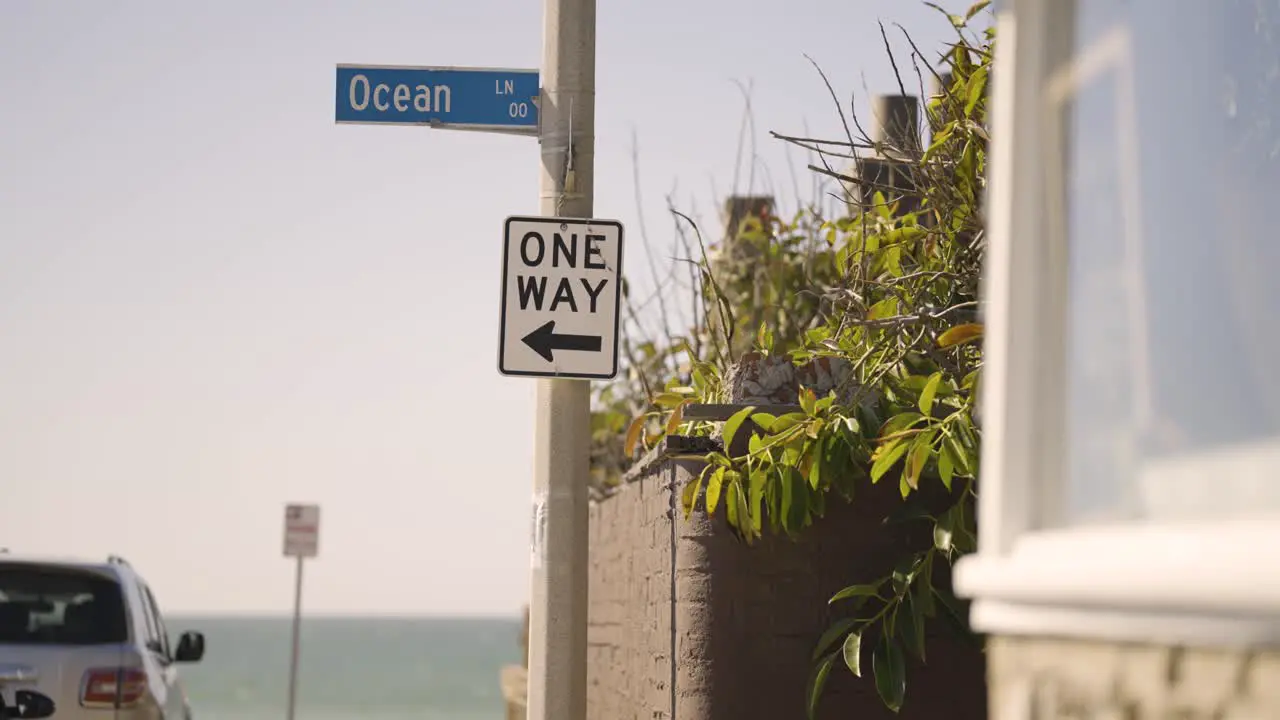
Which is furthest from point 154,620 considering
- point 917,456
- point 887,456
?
point 917,456

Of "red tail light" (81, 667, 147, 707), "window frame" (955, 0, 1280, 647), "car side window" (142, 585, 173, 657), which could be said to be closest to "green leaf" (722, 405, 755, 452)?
"window frame" (955, 0, 1280, 647)

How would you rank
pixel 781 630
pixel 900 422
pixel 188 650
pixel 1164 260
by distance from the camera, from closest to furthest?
pixel 1164 260 → pixel 900 422 → pixel 781 630 → pixel 188 650

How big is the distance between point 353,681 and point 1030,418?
112m

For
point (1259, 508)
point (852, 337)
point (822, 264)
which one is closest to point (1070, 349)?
point (1259, 508)

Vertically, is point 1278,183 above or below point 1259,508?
above

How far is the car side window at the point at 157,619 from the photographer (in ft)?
36.7

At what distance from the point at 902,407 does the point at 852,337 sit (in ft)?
1.92

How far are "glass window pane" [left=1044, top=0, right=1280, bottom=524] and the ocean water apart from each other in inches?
1752

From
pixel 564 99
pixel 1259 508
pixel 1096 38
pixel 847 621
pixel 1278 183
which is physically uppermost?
pixel 564 99

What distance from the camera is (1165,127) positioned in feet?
9.26

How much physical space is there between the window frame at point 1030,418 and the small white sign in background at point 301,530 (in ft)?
56.6

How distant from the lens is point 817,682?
6434 mm

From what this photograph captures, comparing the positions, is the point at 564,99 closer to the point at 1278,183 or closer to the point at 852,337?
the point at 852,337

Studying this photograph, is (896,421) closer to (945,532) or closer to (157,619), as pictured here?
(945,532)
